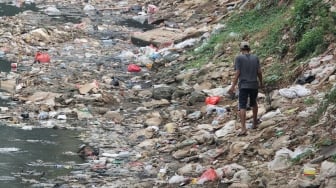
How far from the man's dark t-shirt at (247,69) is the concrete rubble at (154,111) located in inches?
21.6

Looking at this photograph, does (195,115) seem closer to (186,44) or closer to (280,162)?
(280,162)

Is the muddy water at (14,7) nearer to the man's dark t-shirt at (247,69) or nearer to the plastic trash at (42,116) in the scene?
the plastic trash at (42,116)

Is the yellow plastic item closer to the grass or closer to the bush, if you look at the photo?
the bush

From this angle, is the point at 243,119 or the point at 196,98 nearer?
the point at 243,119

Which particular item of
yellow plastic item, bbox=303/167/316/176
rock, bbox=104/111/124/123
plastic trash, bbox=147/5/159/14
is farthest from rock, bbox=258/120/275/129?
plastic trash, bbox=147/5/159/14

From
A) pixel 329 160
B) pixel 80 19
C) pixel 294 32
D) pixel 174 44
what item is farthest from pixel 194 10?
pixel 329 160

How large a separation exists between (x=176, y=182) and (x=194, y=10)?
1392cm

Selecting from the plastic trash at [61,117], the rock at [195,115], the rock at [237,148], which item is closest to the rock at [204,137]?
the rock at [237,148]

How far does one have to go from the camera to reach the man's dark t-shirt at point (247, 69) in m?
7.74

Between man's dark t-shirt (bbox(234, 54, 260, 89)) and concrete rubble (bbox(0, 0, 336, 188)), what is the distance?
549 mm

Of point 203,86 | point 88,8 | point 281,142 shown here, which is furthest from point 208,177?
point 88,8

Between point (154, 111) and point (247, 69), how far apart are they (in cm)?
303

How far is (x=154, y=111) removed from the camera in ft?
34.4

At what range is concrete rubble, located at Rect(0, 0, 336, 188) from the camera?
6945 mm
